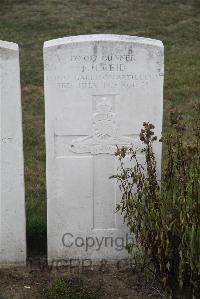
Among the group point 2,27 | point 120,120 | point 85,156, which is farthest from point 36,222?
point 2,27

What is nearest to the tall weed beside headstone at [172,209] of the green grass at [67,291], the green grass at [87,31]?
the green grass at [67,291]

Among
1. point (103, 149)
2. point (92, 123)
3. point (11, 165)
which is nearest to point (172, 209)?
point (103, 149)

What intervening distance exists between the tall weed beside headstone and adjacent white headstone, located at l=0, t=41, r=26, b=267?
805mm

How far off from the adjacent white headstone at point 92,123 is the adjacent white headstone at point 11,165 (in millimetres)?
223

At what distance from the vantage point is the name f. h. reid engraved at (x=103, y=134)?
4473 mm

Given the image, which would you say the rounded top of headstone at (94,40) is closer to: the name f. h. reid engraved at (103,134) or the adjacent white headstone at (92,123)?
the adjacent white headstone at (92,123)

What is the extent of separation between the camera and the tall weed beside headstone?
3.94 m

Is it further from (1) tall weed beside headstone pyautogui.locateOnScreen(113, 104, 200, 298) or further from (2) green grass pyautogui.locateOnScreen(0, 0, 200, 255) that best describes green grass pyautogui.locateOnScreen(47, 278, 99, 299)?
(2) green grass pyautogui.locateOnScreen(0, 0, 200, 255)

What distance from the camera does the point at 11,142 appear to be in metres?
4.46

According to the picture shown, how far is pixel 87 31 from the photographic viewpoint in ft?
44.7

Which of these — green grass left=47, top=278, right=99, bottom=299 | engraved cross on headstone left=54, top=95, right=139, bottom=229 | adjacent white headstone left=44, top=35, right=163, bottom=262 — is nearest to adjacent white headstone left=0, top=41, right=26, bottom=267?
adjacent white headstone left=44, top=35, right=163, bottom=262

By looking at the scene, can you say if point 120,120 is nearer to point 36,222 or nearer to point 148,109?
point 148,109

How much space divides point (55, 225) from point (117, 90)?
3.90 feet

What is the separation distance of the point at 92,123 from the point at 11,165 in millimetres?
707
